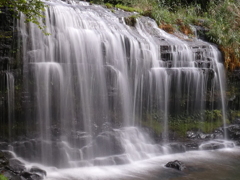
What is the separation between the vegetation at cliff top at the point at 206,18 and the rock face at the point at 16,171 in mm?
8118

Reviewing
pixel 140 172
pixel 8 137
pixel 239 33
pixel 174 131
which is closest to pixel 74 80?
pixel 8 137

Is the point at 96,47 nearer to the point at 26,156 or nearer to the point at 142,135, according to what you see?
the point at 142,135

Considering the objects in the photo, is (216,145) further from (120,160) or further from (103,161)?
(103,161)

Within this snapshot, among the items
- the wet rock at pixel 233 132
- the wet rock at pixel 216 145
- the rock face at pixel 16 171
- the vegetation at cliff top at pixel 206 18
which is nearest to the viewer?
the rock face at pixel 16 171

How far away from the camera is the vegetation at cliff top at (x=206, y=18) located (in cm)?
1215

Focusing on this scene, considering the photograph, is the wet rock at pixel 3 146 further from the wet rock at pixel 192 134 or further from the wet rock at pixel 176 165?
the wet rock at pixel 192 134

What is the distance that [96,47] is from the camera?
9.14m

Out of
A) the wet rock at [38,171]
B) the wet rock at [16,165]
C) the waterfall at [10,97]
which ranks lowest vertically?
the wet rock at [38,171]

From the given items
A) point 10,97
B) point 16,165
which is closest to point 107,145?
point 16,165

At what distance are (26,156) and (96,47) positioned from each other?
12.3 feet

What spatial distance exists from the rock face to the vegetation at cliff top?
26.6 ft

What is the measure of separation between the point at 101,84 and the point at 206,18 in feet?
26.4

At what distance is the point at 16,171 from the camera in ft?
21.6

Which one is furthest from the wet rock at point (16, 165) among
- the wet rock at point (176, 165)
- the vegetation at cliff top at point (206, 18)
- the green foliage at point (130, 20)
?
the vegetation at cliff top at point (206, 18)
